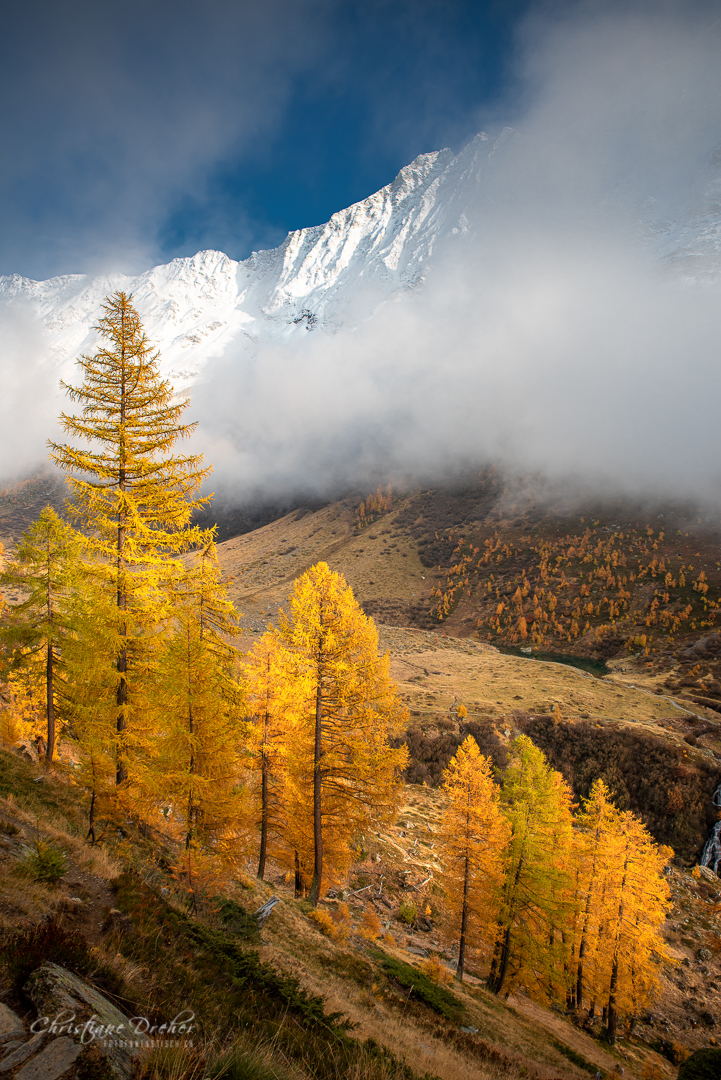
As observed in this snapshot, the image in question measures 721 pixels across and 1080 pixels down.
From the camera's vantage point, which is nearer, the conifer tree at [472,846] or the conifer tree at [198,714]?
the conifer tree at [198,714]

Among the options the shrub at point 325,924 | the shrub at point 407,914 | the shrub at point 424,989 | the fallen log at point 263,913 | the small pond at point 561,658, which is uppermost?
the fallen log at point 263,913

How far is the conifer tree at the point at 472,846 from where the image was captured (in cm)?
1725

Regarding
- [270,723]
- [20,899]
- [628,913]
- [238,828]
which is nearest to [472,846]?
[628,913]

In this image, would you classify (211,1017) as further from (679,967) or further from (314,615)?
(679,967)

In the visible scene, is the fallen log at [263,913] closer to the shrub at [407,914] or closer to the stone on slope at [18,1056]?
the stone on slope at [18,1056]

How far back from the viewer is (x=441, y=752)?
37.6 metres

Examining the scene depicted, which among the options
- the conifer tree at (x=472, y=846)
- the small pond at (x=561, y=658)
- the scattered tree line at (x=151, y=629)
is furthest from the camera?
the small pond at (x=561, y=658)

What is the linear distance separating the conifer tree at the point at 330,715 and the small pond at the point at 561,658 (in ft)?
279

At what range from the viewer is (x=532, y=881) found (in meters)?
16.9

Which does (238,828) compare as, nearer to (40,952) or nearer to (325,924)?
(325,924)

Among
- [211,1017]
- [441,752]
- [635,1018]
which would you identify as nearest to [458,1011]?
[211,1017]

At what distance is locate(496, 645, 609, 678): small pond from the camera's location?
306ft

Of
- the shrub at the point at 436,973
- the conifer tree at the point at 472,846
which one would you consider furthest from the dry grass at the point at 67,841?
the conifer tree at the point at 472,846

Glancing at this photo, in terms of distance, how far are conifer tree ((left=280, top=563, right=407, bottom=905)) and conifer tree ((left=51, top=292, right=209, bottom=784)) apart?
4430 millimetres
